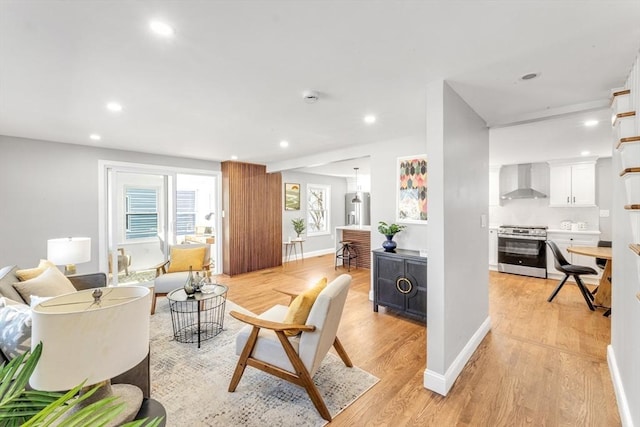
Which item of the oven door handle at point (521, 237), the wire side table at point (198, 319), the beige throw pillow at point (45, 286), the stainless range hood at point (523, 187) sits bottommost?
the wire side table at point (198, 319)

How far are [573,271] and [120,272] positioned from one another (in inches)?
274

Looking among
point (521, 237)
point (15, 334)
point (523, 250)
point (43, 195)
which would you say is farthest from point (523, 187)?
point (43, 195)

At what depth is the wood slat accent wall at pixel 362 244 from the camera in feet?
19.9

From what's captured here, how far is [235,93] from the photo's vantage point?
237cm

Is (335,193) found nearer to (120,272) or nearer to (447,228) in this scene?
(120,272)

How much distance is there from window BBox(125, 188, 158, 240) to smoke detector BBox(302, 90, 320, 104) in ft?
12.7

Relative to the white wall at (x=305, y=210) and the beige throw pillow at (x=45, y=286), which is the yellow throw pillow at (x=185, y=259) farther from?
the white wall at (x=305, y=210)

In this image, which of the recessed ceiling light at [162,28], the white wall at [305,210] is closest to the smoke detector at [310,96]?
the recessed ceiling light at [162,28]

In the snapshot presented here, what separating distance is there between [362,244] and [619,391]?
4386 mm

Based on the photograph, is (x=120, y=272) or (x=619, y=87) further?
(x=120, y=272)

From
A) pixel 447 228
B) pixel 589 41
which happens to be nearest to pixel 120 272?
pixel 447 228

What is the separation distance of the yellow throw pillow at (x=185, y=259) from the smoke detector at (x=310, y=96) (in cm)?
293

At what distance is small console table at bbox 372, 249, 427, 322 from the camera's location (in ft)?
10.7

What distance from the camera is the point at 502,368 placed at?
2.43m
